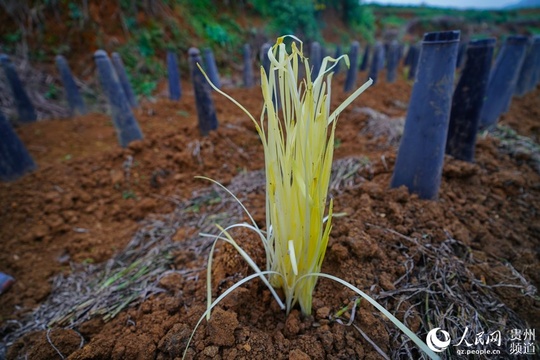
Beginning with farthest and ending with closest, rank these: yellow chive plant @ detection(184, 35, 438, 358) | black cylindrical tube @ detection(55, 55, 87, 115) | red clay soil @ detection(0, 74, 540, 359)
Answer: black cylindrical tube @ detection(55, 55, 87, 115) < red clay soil @ detection(0, 74, 540, 359) < yellow chive plant @ detection(184, 35, 438, 358)

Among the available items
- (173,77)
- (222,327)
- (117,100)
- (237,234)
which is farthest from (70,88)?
(222,327)

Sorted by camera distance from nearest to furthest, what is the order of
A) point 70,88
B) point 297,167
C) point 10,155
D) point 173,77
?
point 297,167 → point 10,155 → point 70,88 → point 173,77

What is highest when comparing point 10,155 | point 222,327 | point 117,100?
point 117,100

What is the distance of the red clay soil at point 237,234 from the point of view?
3.01 ft

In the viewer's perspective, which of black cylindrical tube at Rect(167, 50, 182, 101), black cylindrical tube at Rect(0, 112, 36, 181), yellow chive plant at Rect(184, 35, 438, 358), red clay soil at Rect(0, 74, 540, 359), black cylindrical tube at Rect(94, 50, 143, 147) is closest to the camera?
yellow chive plant at Rect(184, 35, 438, 358)

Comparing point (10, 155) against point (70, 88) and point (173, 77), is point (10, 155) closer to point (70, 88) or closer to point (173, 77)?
point (70, 88)

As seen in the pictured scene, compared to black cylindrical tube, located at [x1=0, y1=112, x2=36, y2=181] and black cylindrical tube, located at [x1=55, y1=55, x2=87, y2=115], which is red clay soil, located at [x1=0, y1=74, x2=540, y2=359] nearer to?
black cylindrical tube, located at [x1=0, y1=112, x2=36, y2=181]

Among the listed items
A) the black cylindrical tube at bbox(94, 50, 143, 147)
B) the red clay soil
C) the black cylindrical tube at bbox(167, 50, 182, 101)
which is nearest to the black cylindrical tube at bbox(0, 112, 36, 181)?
the red clay soil

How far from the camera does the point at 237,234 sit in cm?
131

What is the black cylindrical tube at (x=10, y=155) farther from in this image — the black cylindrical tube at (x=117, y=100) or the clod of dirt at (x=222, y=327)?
the clod of dirt at (x=222, y=327)

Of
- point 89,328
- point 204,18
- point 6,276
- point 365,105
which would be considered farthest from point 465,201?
point 204,18

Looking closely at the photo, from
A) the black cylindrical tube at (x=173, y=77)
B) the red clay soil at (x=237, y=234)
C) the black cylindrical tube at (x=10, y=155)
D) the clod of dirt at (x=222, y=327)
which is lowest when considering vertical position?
the red clay soil at (x=237, y=234)

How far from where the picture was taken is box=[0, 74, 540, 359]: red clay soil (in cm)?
92

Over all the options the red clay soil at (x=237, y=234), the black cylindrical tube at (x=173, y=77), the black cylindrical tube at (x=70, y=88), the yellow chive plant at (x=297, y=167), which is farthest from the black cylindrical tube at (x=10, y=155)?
the yellow chive plant at (x=297, y=167)
